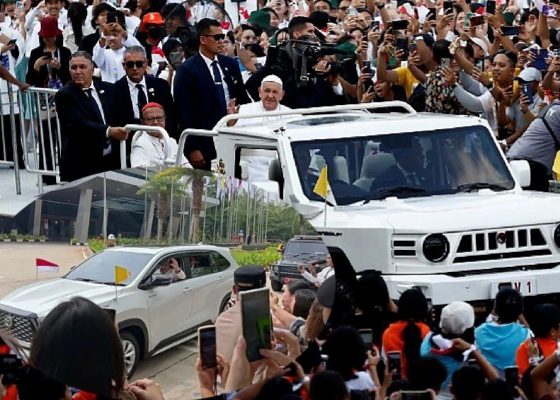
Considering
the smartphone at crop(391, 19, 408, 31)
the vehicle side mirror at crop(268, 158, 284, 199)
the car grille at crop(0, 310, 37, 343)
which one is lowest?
the vehicle side mirror at crop(268, 158, 284, 199)

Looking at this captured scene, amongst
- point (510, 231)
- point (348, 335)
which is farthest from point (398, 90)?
point (348, 335)

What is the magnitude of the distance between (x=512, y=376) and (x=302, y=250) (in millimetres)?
2200

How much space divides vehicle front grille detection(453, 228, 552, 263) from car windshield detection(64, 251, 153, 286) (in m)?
5.18

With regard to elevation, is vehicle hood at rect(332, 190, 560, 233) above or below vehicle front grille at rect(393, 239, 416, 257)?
above

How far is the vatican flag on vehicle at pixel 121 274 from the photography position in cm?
466

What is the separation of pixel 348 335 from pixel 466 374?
542mm

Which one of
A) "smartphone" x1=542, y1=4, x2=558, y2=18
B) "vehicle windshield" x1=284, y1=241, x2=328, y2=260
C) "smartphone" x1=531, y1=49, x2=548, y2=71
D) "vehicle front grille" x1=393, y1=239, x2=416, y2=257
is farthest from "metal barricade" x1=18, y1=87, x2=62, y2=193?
"vehicle windshield" x1=284, y1=241, x2=328, y2=260

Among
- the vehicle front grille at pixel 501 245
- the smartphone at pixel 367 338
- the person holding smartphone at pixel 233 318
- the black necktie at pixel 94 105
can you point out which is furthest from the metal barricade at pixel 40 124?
the person holding smartphone at pixel 233 318

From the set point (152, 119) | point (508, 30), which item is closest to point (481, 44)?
point (508, 30)

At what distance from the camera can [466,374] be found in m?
6.27

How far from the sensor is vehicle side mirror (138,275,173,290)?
4.64 m

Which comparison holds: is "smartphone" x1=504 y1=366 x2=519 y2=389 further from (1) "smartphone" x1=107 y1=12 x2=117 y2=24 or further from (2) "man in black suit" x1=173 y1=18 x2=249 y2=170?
(1) "smartphone" x1=107 y1=12 x2=117 y2=24

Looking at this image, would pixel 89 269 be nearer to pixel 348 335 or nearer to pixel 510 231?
pixel 348 335

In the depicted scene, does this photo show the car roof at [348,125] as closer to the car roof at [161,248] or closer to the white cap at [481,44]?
the car roof at [161,248]
